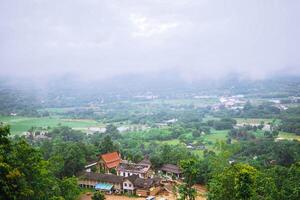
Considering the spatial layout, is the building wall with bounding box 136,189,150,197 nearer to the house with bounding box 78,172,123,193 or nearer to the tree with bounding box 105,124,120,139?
the house with bounding box 78,172,123,193

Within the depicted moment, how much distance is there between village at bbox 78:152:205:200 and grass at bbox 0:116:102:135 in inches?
1475

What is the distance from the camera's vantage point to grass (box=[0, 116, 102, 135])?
2813 inches

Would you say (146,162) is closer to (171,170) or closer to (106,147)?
(171,170)

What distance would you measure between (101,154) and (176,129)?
33789 mm

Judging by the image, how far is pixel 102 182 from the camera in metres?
31.1

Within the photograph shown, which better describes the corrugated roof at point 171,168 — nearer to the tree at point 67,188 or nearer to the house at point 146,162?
the house at point 146,162

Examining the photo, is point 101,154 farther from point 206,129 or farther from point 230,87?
point 230,87

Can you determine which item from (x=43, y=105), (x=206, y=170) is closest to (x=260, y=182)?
(x=206, y=170)

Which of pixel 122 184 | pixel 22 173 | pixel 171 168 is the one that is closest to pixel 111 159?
pixel 171 168

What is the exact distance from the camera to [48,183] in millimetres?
19375

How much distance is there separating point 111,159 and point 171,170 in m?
6.30

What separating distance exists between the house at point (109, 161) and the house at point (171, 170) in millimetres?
4806

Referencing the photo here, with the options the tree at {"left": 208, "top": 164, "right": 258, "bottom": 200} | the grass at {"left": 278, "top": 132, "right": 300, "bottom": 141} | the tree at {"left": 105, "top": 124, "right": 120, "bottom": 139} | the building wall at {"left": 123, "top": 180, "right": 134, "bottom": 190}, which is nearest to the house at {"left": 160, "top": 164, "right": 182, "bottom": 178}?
the building wall at {"left": 123, "top": 180, "right": 134, "bottom": 190}

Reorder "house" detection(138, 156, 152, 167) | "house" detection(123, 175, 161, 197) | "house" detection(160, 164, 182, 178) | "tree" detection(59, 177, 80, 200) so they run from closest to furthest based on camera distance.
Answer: "tree" detection(59, 177, 80, 200) → "house" detection(123, 175, 161, 197) → "house" detection(160, 164, 182, 178) → "house" detection(138, 156, 152, 167)
